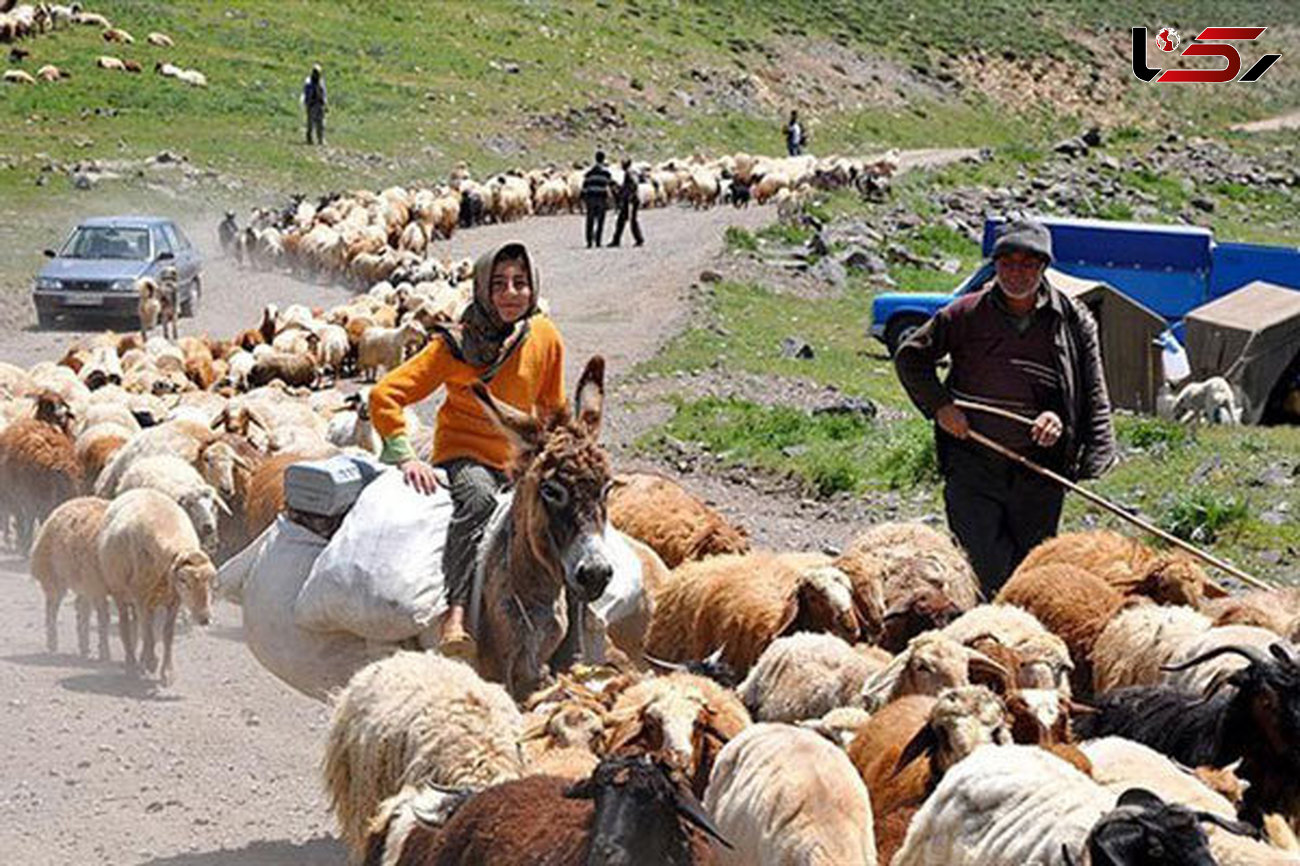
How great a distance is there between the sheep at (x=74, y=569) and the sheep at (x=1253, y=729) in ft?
23.1

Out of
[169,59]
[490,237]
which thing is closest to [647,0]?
[169,59]

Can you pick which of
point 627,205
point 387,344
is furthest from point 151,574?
point 627,205

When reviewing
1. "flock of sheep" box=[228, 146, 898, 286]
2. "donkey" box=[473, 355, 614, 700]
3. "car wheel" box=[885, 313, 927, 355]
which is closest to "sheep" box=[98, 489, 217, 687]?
"donkey" box=[473, 355, 614, 700]

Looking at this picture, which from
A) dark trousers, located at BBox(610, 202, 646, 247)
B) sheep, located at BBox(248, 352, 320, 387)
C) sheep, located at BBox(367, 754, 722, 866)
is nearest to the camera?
sheep, located at BBox(367, 754, 722, 866)

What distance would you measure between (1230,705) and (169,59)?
46.0 m

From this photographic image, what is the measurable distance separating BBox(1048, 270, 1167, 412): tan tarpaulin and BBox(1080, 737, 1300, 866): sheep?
17.3 meters

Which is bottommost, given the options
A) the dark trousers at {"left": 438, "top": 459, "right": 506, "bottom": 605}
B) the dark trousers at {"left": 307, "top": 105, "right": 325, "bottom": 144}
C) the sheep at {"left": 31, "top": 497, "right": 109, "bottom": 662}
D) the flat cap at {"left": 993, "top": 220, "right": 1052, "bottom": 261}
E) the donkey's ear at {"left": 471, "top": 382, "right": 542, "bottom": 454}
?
the sheep at {"left": 31, "top": 497, "right": 109, "bottom": 662}

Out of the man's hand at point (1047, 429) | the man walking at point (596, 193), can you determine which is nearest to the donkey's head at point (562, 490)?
the man's hand at point (1047, 429)

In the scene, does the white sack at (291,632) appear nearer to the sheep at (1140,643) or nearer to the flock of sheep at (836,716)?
the flock of sheep at (836,716)

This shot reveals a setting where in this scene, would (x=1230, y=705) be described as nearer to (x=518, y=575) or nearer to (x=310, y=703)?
(x=518, y=575)

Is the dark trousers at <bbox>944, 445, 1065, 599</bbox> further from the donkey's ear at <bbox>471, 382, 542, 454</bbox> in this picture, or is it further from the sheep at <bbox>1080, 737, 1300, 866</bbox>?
the sheep at <bbox>1080, 737, 1300, 866</bbox>

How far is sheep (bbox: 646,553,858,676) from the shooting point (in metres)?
8.18

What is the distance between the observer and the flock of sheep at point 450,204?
31547mm

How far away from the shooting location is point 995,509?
902 cm
